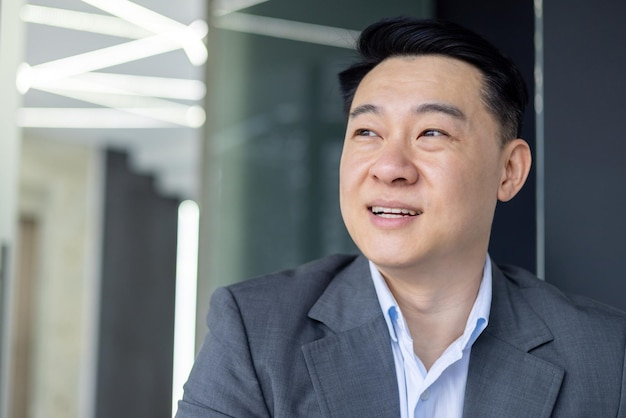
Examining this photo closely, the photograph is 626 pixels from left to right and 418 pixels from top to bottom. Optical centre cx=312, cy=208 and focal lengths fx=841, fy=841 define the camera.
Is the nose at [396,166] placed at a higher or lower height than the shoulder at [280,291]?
higher

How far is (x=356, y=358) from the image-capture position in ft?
5.51

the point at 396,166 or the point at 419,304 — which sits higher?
the point at 396,166

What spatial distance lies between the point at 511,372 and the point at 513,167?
0.46 metres

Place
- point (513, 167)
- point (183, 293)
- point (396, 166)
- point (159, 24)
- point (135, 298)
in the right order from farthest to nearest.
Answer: point (183, 293), point (135, 298), point (159, 24), point (513, 167), point (396, 166)

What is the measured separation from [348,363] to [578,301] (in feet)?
1.92

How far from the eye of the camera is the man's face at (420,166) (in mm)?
1620

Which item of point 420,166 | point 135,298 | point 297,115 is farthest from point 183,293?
point 420,166

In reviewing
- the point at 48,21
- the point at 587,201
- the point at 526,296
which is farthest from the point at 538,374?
the point at 48,21

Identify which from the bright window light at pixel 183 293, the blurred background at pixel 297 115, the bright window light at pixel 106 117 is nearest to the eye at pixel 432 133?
the blurred background at pixel 297 115

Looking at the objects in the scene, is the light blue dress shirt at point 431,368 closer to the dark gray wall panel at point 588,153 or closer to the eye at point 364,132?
the eye at point 364,132

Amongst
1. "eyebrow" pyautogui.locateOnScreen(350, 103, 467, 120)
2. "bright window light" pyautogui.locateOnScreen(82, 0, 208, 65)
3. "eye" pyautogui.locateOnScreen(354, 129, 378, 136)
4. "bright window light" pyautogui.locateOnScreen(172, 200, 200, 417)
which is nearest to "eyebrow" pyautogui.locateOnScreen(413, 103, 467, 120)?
"eyebrow" pyautogui.locateOnScreen(350, 103, 467, 120)

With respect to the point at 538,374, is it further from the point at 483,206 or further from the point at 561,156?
the point at 561,156

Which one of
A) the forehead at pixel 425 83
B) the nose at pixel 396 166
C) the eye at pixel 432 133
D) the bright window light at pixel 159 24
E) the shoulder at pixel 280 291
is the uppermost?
the bright window light at pixel 159 24

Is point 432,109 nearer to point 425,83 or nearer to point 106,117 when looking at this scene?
point 425,83
